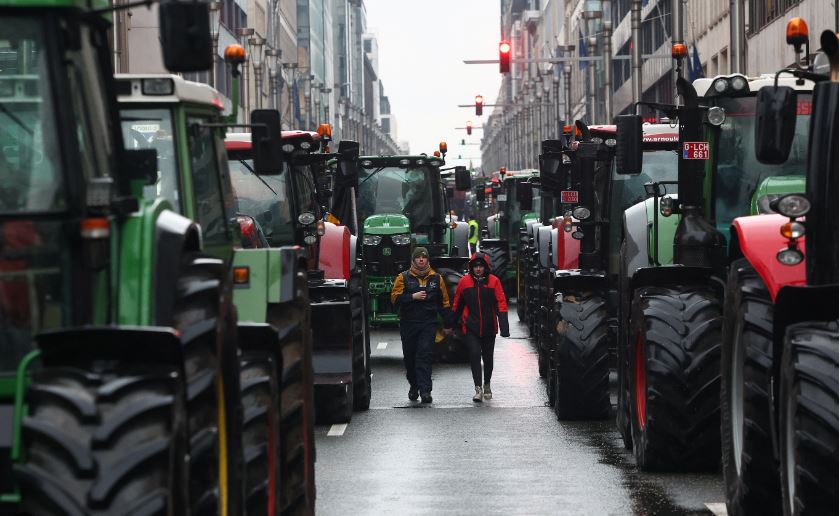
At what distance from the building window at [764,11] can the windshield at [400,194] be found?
633 inches

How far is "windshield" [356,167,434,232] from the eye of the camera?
31016 millimetres

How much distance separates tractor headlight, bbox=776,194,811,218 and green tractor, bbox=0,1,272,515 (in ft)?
8.54

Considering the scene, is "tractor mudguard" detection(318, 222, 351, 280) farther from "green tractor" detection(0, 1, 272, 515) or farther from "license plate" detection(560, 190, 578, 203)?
"green tractor" detection(0, 1, 272, 515)

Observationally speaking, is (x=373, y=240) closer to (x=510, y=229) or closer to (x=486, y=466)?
(x=510, y=229)

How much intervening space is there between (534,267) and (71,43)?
22252 mm

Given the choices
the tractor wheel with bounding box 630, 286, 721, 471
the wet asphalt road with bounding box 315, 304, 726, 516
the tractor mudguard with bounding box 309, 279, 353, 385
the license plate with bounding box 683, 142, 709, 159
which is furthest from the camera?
the tractor mudguard with bounding box 309, 279, 353, 385

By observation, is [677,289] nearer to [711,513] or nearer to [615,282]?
[711,513]

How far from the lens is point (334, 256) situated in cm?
2005

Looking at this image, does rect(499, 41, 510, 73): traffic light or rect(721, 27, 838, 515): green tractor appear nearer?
rect(721, 27, 838, 515): green tractor

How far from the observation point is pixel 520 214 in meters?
44.2

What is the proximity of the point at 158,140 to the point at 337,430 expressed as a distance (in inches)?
295

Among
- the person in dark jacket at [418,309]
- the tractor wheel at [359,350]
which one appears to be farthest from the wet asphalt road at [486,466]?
the person in dark jacket at [418,309]

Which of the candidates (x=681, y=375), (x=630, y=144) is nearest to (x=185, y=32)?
(x=681, y=375)

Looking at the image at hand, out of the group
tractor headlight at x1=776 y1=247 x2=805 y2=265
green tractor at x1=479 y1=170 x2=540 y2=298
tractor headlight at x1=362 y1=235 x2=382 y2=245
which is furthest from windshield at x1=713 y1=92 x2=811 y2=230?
green tractor at x1=479 y1=170 x2=540 y2=298
